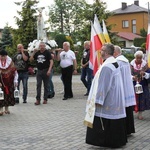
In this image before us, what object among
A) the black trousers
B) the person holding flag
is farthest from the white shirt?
the person holding flag

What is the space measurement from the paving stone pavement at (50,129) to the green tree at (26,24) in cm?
1621

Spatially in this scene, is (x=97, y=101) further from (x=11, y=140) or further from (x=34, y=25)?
(x=34, y=25)

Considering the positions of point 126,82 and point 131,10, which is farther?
point 131,10

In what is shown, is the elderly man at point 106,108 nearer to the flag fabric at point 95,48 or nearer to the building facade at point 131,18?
the flag fabric at point 95,48

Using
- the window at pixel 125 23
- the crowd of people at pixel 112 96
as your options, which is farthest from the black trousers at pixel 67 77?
the window at pixel 125 23

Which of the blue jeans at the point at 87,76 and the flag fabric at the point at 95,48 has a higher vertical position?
the flag fabric at the point at 95,48

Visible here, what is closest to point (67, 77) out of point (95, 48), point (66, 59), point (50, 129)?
point (66, 59)

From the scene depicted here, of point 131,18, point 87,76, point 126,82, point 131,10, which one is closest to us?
point 126,82

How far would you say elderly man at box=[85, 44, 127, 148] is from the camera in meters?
6.33

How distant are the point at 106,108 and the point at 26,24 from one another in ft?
73.4

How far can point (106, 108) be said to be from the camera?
6.39 meters

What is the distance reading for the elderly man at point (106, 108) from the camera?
249 inches

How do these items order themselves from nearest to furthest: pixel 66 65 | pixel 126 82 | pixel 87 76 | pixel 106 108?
pixel 106 108
pixel 126 82
pixel 66 65
pixel 87 76

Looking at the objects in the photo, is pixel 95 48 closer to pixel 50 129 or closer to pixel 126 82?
pixel 50 129
